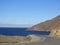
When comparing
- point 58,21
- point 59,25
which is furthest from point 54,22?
point 59,25

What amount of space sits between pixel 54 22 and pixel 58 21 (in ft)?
15.9

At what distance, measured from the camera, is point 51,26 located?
194 m

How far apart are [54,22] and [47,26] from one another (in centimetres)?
742

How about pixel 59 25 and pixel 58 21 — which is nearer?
pixel 59 25

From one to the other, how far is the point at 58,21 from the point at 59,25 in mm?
14204

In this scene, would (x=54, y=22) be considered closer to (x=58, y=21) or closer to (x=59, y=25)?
(x=58, y=21)

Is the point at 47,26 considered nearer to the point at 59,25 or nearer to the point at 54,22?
the point at 54,22

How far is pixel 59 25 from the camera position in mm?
180875

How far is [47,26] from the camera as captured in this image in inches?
7830

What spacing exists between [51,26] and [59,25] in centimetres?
1413

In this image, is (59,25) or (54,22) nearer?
(59,25)

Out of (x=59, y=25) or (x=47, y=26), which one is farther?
(x=47, y=26)
